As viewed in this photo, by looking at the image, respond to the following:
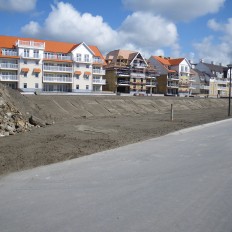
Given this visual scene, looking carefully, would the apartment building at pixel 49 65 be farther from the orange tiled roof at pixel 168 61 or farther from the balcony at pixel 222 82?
the balcony at pixel 222 82

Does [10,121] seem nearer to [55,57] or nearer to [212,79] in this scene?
[55,57]

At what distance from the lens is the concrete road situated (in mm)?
5301

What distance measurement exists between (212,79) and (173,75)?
25.1 m

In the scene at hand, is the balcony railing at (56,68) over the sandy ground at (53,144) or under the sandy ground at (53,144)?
over

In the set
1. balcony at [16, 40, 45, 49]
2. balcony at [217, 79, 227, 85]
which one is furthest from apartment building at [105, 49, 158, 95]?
balcony at [217, 79, 227, 85]

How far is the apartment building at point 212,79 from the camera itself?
105125 mm

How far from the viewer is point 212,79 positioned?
10612cm

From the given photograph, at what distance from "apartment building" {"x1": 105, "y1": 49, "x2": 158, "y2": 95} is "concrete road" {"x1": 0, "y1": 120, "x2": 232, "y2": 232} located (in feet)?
210

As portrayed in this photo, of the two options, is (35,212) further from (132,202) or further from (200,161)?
(200,161)

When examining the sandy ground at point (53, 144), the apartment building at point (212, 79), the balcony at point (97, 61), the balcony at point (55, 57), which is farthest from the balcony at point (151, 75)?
the sandy ground at point (53, 144)

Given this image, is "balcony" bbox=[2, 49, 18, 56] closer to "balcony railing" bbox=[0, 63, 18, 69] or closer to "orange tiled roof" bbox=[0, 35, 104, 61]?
"orange tiled roof" bbox=[0, 35, 104, 61]

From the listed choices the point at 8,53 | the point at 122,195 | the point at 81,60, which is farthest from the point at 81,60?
the point at 122,195

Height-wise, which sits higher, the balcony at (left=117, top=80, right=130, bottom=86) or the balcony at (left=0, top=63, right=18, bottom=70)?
the balcony at (left=0, top=63, right=18, bottom=70)

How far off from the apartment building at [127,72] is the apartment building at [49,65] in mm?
5755
